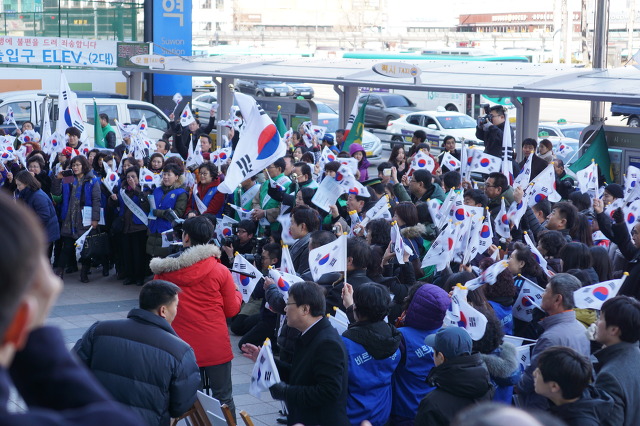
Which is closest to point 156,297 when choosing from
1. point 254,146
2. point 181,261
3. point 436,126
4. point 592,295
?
point 181,261

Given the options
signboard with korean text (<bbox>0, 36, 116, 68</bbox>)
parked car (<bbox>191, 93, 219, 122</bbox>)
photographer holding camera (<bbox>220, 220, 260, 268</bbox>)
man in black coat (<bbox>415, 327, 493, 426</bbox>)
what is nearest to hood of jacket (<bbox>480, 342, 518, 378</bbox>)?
man in black coat (<bbox>415, 327, 493, 426</bbox>)

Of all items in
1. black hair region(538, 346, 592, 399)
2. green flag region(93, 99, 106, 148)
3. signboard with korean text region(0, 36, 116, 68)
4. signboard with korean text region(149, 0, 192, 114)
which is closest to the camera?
black hair region(538, 346, 592, 399)

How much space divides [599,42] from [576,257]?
956cm

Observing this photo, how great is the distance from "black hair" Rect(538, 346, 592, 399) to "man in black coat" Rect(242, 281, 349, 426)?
3.63ft

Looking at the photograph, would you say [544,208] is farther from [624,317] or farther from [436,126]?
[436,126]

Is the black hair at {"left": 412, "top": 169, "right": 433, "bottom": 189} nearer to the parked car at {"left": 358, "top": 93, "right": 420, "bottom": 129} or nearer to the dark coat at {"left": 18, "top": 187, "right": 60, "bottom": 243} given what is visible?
the dark coat at {"left": 18, "top": 187, "right": 60, "bottom": 243}

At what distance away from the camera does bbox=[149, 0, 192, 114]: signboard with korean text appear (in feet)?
82.9

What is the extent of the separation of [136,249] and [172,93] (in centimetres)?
1508

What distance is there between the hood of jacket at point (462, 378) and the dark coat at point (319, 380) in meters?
0.52

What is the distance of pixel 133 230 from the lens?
35.8 feet

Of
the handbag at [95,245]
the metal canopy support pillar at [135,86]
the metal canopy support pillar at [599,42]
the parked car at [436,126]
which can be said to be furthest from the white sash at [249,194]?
the parked car at [436,126]

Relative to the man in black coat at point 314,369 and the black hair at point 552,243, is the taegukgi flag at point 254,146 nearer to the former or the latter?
the black hair at point 552,243

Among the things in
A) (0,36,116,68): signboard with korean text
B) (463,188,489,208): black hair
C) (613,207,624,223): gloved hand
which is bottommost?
(613,207,624,223): gloved hand

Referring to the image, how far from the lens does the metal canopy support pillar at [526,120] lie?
542 inches
